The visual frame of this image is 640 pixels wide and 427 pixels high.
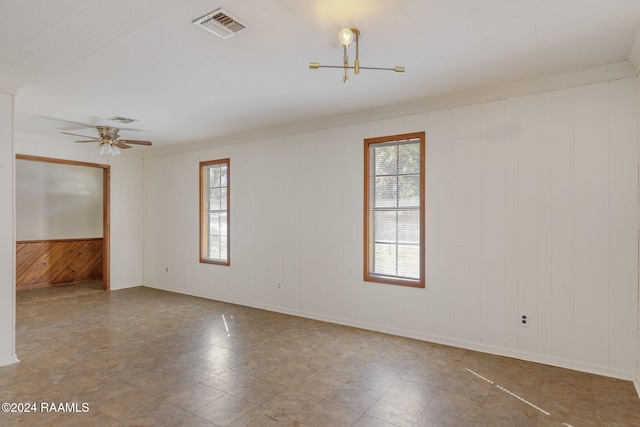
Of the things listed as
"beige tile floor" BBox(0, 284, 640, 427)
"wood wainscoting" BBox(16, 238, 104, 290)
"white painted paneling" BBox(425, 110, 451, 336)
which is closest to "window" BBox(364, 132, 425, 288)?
"white painted paneling" BBox(425, 110, 451, 336)

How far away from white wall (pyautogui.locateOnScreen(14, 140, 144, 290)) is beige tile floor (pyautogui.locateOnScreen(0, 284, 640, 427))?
248 centimetres

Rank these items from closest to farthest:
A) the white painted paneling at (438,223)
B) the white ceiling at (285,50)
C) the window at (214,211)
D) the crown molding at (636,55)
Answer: the white ceiling at (285,50), the crown molding at (636,55), the white painted paneling at (438,223), the window at (214,211)

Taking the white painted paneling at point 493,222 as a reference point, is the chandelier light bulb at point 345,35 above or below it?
above

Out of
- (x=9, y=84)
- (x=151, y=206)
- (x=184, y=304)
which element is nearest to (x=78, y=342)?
(x=184, y=304)

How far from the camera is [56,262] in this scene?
7.62 meters

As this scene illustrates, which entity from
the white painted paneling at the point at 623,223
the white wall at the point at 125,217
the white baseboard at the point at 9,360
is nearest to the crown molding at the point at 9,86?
the white baseboard at the point at 9,360

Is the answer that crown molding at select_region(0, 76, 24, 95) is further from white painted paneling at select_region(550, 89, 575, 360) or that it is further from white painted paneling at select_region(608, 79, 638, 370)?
white painted paneling at select_region(608, 79, 638, 370)

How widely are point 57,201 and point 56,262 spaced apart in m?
1.35

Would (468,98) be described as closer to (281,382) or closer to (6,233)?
(281,382)

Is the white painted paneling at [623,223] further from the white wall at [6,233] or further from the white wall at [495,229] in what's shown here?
the white wall at [6,233]

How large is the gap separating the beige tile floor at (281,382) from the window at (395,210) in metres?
0.79

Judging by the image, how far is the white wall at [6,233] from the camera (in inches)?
132

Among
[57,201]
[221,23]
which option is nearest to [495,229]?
[221,23]

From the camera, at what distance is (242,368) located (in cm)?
332
